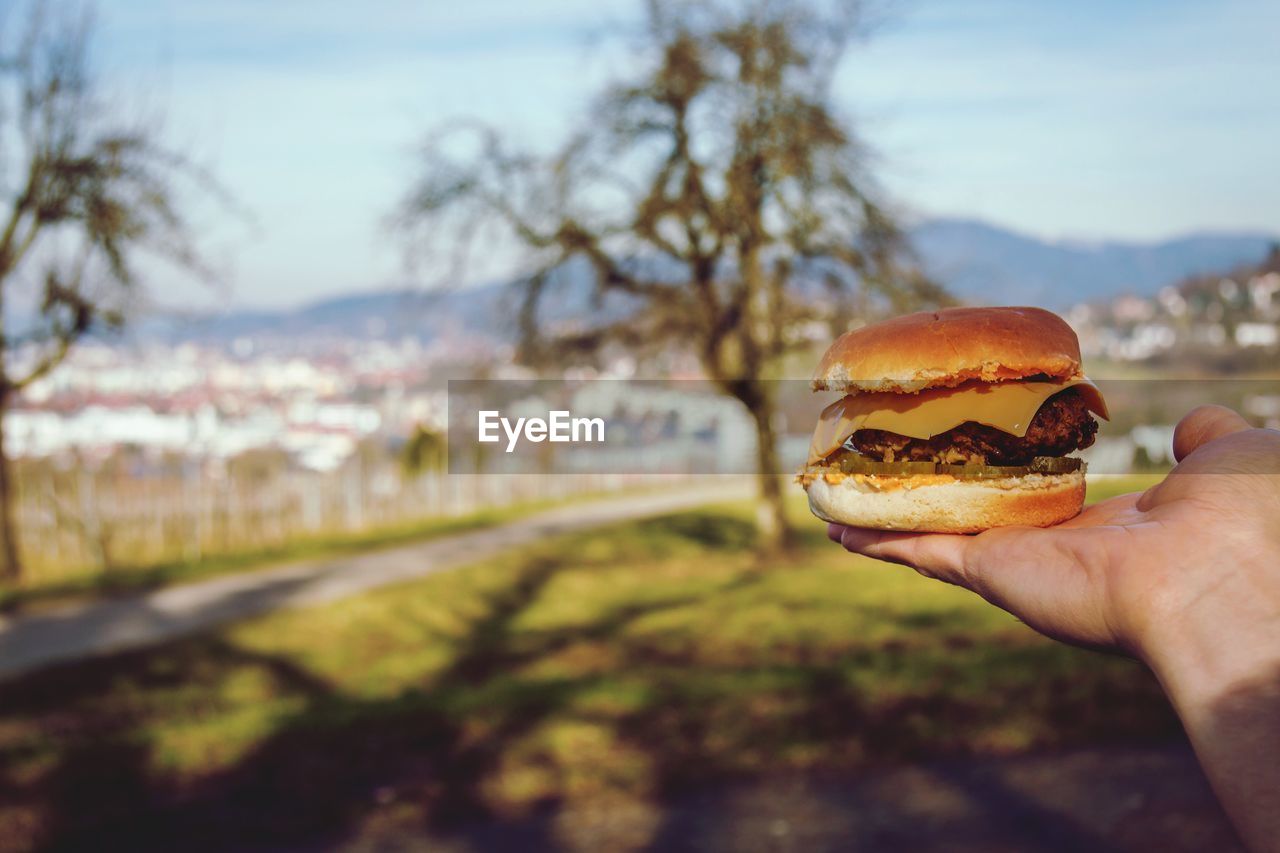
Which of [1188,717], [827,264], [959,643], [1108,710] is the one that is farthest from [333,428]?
[1188,717]

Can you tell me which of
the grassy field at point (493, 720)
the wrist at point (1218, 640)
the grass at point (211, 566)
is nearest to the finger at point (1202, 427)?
the wrist at point (1218, 640)

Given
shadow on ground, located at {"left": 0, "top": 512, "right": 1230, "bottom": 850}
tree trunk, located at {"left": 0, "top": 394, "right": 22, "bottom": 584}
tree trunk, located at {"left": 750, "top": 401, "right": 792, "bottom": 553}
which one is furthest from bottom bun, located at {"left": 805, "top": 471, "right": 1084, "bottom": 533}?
tree trunk, located at {"left": 0, "top": 394, "right": 22, "bottom": 584}

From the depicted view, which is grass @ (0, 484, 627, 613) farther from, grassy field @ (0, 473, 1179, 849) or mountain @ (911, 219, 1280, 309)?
mountain @ (911, 219, 1280, 309)

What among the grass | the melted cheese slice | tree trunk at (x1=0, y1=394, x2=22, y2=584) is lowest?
the grass

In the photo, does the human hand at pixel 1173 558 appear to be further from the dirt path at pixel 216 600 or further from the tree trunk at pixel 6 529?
the tree trunk at pixel 6 529

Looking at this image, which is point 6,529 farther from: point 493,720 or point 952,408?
point 952,408

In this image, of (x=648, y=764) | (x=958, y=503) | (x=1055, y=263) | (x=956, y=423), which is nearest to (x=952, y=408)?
(x=956, y=423)
